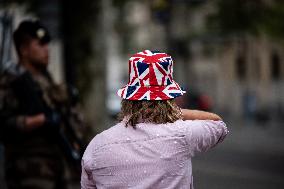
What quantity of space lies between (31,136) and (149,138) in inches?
84.7

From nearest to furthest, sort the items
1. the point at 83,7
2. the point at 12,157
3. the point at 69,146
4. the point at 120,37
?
the point at 69,146
the point at 12,157
the point at 83,7
the point at 120,37

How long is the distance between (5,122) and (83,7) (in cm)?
852

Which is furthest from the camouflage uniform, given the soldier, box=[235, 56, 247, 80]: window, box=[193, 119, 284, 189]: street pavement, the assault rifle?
box=[235, 56, 247, 80]: window

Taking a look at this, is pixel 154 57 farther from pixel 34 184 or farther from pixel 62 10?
pixel 62 10

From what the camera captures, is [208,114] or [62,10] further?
[62,10]

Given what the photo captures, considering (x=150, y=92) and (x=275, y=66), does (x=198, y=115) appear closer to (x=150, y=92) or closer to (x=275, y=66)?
(x=150, y=92)

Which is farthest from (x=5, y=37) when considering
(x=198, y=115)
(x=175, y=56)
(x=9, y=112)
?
(x=175, y=56)

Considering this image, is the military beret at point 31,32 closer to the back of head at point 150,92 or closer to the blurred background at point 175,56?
the blurred background at point 175,56

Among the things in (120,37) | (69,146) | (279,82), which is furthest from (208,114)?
(120,37)

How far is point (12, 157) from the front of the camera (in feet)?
17.1

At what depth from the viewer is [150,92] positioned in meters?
3.04

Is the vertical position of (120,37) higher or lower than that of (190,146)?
lower

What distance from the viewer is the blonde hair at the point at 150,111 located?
10.0 feet

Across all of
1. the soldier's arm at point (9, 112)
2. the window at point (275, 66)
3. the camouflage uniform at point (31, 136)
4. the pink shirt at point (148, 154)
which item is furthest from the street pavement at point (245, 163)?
the window at point (275, 66)
